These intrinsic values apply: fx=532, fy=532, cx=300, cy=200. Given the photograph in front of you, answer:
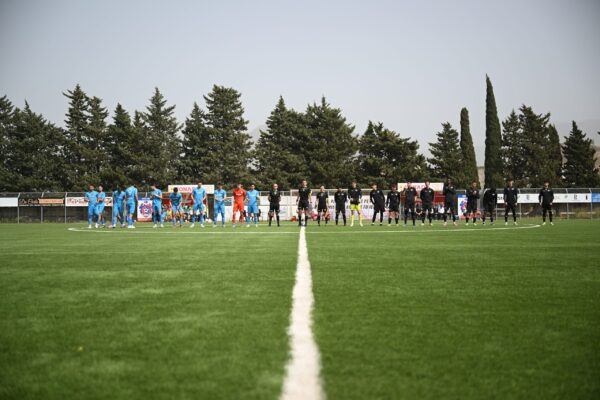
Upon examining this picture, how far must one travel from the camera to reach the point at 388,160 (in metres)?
61.3

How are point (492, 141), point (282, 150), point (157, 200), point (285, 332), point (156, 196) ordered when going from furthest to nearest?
point (282, 150), point (492, 141), point (157, 200), point (156, 196), point (285, 332)

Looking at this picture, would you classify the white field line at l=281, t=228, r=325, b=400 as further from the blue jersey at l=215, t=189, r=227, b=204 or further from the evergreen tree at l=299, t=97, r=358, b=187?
the evergreen tree at l=299, t=97, r=358, b=187

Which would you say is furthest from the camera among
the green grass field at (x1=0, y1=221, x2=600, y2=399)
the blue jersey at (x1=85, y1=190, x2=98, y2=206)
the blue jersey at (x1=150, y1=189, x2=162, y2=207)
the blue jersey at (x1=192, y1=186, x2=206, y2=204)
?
the blue jersey at (x1=85, y1=190, x2=98, y2=206)

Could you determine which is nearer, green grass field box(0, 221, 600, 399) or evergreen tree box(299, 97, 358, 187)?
green grass field box(0, 221, 600, 399)

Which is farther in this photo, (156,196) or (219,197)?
(219,197)

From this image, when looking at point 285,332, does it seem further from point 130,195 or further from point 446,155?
point 446,155

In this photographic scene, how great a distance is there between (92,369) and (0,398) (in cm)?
47

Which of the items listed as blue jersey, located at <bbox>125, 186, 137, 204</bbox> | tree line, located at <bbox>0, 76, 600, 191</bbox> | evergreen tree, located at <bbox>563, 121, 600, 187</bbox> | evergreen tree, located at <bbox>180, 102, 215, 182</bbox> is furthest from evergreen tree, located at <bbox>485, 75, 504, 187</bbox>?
blue jersey, located at <bbox>125, 186, 137, 204</bbox>

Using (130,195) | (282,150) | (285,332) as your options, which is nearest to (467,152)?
(282,150)

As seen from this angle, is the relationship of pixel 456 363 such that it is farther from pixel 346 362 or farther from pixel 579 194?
pixel 579 194

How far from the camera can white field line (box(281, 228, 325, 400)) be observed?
8.04 feet

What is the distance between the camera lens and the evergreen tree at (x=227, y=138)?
60625mm

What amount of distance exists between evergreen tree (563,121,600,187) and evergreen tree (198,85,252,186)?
38.3 meters

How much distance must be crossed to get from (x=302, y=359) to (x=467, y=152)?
63847mm
